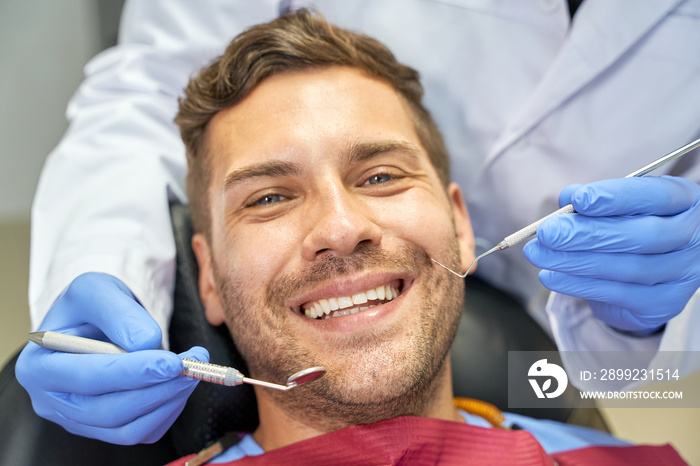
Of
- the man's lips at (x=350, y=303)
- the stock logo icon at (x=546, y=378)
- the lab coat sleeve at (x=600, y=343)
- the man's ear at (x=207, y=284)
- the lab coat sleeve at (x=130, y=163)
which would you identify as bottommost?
the stock logo icon at (x=546, y=378)

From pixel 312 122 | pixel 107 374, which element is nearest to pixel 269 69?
pixel 312 122

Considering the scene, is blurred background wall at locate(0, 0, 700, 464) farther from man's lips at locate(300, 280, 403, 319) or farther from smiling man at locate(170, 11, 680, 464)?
man's lips at locate(300, 280, 403, 319)

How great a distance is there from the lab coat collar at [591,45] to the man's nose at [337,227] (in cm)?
64

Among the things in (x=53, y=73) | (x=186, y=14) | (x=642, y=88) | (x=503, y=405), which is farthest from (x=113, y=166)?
(x=642, y=88)

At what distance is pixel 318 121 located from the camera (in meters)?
1.10

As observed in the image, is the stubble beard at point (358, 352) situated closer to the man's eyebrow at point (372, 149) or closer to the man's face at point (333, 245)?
the man's face at point (333, 245)

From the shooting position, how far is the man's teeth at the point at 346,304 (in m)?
1.01

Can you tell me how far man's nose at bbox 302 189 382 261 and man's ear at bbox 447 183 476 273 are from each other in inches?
13.1

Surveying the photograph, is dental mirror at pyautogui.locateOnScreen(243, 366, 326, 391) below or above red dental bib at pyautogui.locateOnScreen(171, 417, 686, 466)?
above

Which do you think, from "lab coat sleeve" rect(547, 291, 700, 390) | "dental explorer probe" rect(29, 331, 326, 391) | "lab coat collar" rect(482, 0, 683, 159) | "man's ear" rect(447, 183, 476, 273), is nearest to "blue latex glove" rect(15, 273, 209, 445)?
"dental explorer probe" rect(29, 331, 326, 391)

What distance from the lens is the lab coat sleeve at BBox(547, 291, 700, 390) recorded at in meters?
1.25

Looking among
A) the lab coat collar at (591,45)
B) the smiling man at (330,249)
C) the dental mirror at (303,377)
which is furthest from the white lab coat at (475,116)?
the dental mirror at (303,377)

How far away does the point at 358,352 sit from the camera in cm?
96

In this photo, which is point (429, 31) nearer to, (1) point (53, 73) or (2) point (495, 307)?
(2) point (495, 307)
